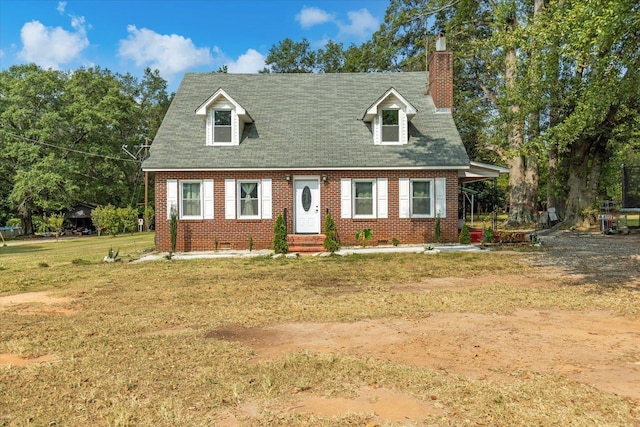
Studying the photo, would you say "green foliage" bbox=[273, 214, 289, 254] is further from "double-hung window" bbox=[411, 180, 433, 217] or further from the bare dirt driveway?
the bare dirt driveway

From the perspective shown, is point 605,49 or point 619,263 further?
point 619,263

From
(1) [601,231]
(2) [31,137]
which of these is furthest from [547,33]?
(2) [31,137]

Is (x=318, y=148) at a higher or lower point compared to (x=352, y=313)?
higher

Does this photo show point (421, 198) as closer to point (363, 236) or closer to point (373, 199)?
point (373, 199)

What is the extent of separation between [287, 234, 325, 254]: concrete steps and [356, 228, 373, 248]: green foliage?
4.91 feet

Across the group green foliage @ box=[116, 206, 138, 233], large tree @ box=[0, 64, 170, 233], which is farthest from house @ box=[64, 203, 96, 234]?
green foliage @ box=[116, 206, 138, 233]

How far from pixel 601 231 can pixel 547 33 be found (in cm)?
1477

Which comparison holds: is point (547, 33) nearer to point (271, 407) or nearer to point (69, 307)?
point (271, 407)

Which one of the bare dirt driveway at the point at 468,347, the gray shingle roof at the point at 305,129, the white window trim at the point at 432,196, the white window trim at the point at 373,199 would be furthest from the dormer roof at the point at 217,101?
the bare dirt driveway at the point at 468,347

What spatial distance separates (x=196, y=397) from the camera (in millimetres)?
4020

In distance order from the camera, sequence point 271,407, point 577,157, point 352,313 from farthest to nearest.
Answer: point 577,157 < point 352,313 < point 271,407

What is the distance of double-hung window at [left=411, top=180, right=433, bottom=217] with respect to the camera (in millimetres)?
16984

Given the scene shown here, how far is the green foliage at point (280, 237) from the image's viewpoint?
15195 millimetres

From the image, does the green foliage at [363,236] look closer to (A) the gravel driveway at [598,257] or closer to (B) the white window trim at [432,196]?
(B) the white window trim at [432,196]
